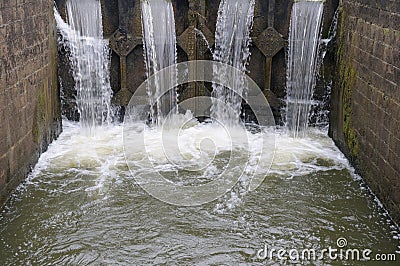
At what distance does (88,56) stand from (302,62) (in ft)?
10.5

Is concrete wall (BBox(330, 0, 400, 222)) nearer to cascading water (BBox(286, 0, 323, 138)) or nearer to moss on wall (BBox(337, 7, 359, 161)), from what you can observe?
moss on wall (BBox(337, 7, 359, 161))

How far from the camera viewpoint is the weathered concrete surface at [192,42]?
25.2 feet

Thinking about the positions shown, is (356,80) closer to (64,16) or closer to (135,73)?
(135,73)

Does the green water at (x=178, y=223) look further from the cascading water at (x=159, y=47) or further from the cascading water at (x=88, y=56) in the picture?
the cascading water at (x=159, y=47)

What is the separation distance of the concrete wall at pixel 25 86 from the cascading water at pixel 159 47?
4.54 ft

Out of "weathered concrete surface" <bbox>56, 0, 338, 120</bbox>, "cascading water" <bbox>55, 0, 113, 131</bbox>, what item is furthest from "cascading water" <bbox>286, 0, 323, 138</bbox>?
"cascading water" <bbox>55, 0, 113, 131</bbox>

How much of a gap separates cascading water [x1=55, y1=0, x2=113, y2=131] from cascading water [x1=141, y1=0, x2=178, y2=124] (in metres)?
0.66

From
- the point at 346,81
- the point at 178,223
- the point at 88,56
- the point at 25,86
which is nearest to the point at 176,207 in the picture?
the point at 178,223

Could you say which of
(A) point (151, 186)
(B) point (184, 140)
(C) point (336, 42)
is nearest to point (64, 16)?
(B) point (184, 140)

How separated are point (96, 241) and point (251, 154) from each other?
Answer: 279 cm

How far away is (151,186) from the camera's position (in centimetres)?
560

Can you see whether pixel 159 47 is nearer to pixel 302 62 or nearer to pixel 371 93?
pixel 302 62

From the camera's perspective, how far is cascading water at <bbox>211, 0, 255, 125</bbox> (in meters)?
7.66

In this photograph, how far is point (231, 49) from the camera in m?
7.79
